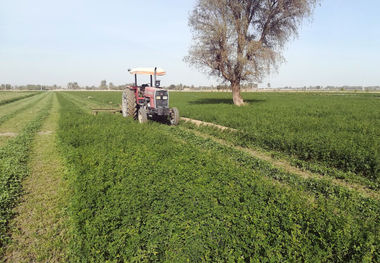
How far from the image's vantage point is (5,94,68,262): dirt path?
274 centimetres

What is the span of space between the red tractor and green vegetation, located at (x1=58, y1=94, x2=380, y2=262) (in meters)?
6.02

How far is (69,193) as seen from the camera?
4.12 metres

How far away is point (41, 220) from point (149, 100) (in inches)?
324

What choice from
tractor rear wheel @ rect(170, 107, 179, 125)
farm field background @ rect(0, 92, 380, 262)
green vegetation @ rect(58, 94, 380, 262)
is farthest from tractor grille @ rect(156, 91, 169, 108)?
green vegetation @ rect(58, 94, 380, 262)

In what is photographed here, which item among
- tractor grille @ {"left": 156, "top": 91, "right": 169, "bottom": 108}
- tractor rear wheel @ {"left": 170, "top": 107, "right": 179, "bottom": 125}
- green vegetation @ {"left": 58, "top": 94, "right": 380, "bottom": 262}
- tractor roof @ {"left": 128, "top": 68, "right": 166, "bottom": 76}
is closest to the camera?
green vegetation @ {"left": 58, "top": 94, "right": 380, "bottom": 262}

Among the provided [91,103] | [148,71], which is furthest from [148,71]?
[91,103]

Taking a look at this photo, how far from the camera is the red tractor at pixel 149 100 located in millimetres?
10383

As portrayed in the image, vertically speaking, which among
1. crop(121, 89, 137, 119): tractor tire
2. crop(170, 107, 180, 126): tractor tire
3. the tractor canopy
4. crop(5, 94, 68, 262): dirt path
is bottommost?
crop(5, 94, 68, 262): dirt path

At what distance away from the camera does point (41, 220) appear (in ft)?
11.1

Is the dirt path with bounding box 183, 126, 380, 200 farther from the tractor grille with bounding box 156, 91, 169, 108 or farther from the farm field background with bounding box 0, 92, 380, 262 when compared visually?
the tractor grille with bounding box 156, 91, 169, 108

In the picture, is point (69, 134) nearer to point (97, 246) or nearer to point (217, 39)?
point (97, 246)

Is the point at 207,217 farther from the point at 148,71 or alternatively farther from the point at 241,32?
the point at 241,32

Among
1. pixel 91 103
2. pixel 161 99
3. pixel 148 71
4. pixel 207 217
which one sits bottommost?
pixel 207 217

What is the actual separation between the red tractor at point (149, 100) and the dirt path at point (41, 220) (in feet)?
18.1
